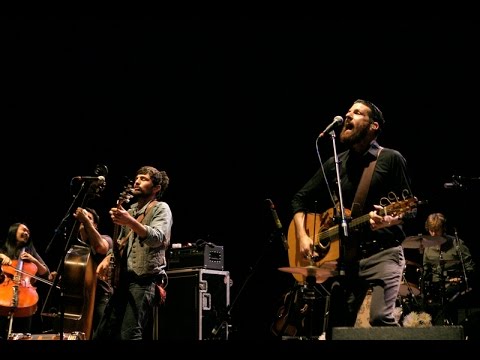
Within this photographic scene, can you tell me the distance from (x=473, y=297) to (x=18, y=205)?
8038 mm

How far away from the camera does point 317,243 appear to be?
168 inches

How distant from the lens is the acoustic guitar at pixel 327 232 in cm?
377

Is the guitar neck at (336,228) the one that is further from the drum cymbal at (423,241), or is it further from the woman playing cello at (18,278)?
the drum cymbal at (423,241)

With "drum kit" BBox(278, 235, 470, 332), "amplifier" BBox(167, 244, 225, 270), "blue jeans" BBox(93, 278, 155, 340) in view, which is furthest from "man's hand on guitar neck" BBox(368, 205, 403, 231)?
"drum kit" BBox(278, 235, 470, 332)

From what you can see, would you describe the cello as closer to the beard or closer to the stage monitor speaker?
the beard

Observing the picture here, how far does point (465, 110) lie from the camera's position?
31.2 feet

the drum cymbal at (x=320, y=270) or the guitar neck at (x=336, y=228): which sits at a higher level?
the guitar neck at (x=336, y=228)

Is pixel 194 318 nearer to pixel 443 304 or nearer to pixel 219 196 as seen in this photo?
pixel 219 196

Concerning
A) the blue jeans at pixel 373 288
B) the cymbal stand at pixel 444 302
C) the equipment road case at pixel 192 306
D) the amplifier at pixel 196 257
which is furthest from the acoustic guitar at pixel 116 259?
the cymbal stand at pixel 444 302

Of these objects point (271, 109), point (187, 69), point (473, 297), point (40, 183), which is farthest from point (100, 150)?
point (473, 297)

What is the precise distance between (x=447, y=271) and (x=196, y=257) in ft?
15.1

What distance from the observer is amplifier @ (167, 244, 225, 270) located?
818 centimetres

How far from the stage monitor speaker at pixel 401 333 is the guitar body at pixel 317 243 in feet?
2.35

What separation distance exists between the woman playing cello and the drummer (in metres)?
6.12
